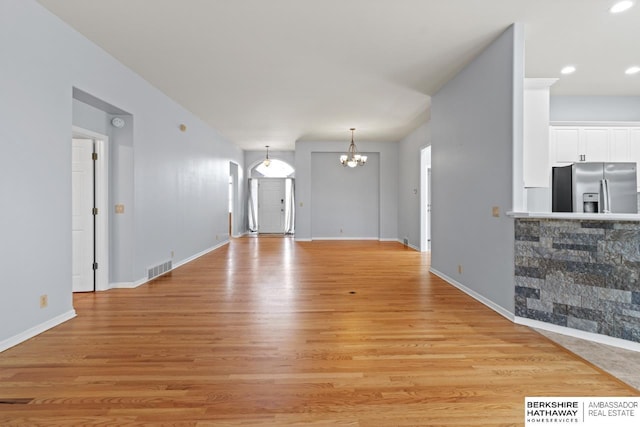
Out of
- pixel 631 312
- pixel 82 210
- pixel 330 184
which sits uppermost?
pixel 330 184

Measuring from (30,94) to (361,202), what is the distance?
8.86m

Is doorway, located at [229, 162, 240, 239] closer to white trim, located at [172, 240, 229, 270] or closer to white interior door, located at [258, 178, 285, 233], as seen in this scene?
white interior door, located at [258, 178, 285, 233]

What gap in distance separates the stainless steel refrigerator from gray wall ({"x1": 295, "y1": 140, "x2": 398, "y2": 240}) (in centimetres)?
618

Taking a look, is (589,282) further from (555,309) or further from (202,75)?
(202,75)

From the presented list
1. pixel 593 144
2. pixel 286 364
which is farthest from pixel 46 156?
pixel 593 144

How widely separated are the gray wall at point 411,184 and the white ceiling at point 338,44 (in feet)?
7.33

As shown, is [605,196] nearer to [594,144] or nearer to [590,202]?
[590,202]

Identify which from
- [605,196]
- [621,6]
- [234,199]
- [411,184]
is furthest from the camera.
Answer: [234,199]

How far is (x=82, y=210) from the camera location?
447 cm

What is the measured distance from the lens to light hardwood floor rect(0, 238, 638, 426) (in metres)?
1.94

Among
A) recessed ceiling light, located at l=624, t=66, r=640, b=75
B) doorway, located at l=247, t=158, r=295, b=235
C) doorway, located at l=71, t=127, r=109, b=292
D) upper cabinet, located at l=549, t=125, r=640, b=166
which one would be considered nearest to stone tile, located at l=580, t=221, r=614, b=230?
upper cabinet, located at l=549, t=125, r=640, b=166

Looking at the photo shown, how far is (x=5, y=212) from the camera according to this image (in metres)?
2.77

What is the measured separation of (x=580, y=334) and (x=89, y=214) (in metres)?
5.56

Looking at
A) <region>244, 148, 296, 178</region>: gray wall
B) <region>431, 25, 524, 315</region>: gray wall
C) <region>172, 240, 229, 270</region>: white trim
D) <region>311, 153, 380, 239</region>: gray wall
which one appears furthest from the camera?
<region>244, 148, 296, 178</region>: gray wall
